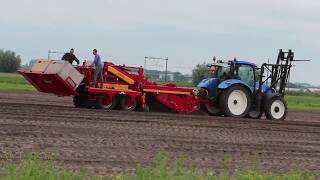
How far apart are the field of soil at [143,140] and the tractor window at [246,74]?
3493 millimetres

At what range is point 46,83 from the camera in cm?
2203

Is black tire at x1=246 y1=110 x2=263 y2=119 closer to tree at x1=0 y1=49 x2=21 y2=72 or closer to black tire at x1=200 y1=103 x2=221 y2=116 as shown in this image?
black tire at x1=200 y1=103 x2=221 y2=116

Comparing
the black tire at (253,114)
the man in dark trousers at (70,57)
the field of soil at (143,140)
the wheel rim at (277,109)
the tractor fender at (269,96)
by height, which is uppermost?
the man in dark trousers at (70,57)

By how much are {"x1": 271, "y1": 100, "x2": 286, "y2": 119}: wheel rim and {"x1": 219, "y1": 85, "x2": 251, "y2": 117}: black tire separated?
38.2 inches

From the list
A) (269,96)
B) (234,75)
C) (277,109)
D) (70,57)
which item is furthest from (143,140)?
(277,109)

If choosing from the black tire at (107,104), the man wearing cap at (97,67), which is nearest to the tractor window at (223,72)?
the black tire at (107,104)

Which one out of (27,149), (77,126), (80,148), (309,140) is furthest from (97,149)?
(309,140)

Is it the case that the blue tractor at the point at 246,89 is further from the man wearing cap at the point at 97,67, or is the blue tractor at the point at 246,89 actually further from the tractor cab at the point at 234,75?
the man wearing cap at the point at 97,67

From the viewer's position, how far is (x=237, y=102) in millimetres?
→ 23375

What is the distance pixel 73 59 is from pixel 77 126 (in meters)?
7.28

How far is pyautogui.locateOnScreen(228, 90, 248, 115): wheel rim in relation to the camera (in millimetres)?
23234

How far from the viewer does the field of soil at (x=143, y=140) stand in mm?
11000

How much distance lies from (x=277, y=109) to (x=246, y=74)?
68.4 inches

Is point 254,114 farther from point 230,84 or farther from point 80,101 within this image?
point 80,101
